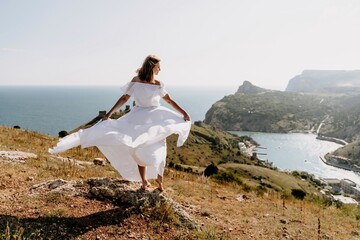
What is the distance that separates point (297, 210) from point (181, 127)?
6.02 m

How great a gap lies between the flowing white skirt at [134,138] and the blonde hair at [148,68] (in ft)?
2.29

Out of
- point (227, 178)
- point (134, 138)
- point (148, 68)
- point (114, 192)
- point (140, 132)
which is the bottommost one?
point (227, 178)

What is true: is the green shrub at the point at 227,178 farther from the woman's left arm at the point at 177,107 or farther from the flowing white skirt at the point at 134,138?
the flowing white skirt at the point at 134,138

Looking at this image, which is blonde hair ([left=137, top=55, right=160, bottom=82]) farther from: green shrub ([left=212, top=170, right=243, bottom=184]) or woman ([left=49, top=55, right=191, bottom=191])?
green shrub ([left=212, top=170, right=243, bottom=184])

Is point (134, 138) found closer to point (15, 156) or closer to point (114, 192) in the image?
point (114, 192)

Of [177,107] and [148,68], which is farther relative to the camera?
[177,107]

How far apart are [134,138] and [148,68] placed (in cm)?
160

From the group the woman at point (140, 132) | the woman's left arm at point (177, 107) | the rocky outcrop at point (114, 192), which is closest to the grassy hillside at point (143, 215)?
the rocky outcrop at point (114, 192)

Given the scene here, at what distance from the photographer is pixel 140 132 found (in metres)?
7.04

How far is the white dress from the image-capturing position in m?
6.75

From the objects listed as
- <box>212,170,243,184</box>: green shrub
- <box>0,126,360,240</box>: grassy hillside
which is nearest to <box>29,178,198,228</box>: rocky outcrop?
<box>0,126,360,240</box>: grassy hillside

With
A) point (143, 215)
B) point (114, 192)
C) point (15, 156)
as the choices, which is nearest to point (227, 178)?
point (15, 156)

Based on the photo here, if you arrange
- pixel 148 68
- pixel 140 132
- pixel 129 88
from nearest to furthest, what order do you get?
pixel 140 132
pixel 148 68
pixel 129 88

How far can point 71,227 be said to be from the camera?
6.33 meters
